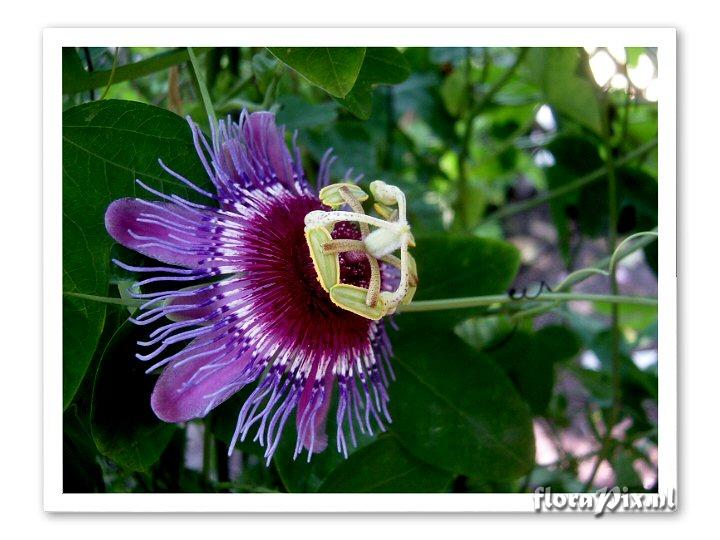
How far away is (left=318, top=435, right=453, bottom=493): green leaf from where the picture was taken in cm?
109

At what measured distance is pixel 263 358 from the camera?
3.07 ft

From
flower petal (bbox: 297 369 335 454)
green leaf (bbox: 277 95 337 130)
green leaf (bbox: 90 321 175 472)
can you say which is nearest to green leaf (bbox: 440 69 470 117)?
green leaf (bbox: 277 95 337 130)

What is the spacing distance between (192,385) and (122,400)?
0.10m

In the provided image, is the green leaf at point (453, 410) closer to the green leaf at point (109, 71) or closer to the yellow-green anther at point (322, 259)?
the yellow-green anther at point (322, 259)

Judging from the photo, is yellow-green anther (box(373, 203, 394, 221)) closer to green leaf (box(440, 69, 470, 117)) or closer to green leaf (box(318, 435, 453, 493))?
green leaf (box(318, 435, 453, 493))

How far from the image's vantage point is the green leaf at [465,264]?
3.77 ft

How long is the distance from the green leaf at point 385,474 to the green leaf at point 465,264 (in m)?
0.19
